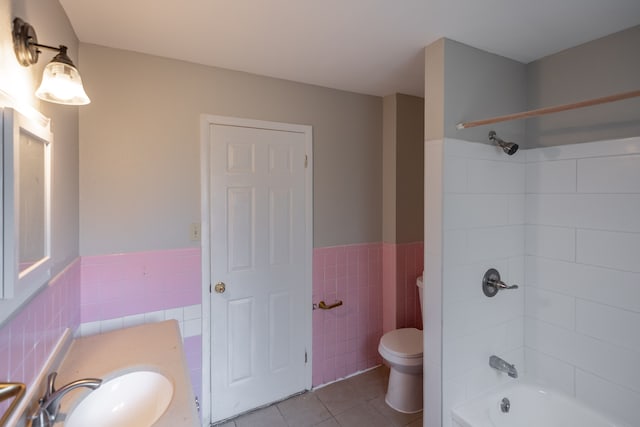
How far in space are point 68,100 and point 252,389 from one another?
1930mm

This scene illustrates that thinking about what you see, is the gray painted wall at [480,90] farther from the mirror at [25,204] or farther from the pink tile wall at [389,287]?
the mirror at [25,204]

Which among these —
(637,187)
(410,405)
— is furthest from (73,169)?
(637,187)

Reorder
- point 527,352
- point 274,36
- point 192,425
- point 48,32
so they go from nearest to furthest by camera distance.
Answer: point 192,425, point 48,32, point 274,36, point 527,352

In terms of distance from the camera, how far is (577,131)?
1665 millimetres

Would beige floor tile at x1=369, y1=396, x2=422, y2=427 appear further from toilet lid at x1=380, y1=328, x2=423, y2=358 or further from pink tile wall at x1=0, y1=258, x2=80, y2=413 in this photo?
pink tile wall at x1=0, y1=258, x2=80, y2=413

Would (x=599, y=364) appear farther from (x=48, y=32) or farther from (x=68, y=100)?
(x=48, y=32)

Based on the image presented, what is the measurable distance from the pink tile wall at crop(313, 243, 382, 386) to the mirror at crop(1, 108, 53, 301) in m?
1.58

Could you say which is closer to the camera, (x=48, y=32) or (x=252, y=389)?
(x=48, y=32)

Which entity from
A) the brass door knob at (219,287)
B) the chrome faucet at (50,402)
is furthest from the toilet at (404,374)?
the chrome faucet at (50,402)

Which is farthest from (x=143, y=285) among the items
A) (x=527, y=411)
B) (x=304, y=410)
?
(x=527, y=411)

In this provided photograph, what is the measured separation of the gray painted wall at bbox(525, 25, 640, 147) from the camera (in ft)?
4.92

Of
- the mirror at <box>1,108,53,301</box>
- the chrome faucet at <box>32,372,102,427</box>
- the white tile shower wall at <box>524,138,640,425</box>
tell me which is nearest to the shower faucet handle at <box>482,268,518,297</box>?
the white tile shower wall at <box>524,138,640,425</box>

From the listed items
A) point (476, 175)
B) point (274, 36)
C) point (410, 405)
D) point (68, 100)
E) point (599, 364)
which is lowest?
point (410, 405)

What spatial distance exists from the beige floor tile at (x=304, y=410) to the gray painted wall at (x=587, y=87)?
212cm
